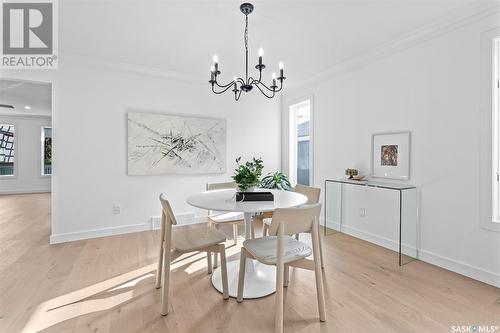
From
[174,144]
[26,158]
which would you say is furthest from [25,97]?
[174,144]

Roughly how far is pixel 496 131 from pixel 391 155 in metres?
0.96

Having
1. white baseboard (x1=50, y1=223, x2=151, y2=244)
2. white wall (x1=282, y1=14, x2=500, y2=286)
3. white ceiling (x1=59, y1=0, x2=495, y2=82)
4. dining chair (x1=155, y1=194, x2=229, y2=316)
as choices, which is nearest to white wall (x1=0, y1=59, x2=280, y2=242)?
white baseboard (x1=50, y1=223, x2=151, y2=244)

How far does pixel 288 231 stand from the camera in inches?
66.2

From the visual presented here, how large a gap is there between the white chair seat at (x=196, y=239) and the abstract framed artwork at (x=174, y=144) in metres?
1.99

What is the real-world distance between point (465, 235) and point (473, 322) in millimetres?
958

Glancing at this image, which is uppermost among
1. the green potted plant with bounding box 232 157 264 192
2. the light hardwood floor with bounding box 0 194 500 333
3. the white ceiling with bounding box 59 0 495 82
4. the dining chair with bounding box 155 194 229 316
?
the white ceiling with bounding box 59 0 495 82

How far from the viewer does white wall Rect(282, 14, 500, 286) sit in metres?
2.37

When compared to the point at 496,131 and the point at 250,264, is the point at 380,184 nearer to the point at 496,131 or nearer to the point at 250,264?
the point at 496,131

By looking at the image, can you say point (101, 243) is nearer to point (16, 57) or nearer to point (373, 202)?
point (16, 57)

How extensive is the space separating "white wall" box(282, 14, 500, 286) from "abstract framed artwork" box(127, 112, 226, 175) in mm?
2113

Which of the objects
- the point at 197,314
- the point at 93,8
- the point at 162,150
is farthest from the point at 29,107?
the point at 197,314

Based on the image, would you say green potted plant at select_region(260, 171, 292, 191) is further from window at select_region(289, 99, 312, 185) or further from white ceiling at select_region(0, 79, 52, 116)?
white ceiling at select_region(0, 79, 52, 116)

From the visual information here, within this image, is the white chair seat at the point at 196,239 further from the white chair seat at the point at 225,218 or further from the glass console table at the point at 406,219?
the glass console table at the point at 406,219

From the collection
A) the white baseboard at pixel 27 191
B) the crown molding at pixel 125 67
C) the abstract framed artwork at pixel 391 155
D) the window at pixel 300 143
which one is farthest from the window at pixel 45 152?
the abstract framed artwork at pixel 391 155
